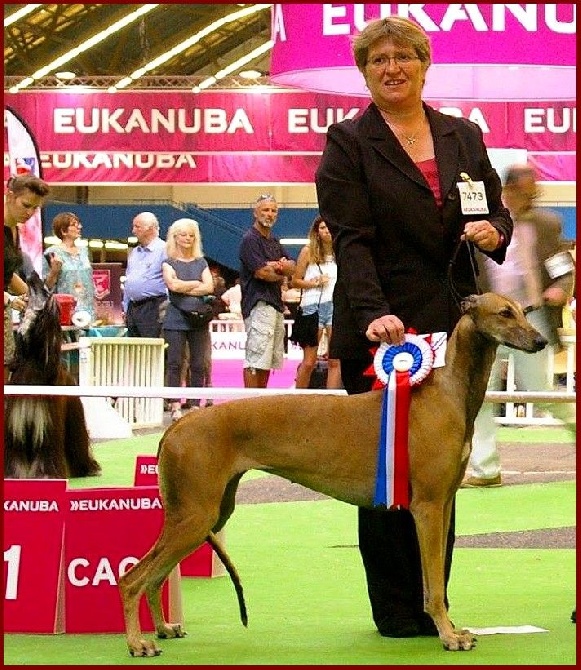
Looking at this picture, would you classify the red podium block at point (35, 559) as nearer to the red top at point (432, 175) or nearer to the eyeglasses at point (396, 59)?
the red top at point (432, 175)

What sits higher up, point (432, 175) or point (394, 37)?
point (394, 37)

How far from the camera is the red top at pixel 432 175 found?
149 inches

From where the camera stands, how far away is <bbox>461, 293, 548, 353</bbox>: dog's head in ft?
11.7

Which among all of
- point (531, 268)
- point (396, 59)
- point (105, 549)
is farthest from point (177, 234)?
point (396, 59)

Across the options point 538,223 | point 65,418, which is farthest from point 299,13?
point 65,418

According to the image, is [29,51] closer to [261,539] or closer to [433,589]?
[261,539]

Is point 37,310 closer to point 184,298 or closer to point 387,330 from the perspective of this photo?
point 387,330

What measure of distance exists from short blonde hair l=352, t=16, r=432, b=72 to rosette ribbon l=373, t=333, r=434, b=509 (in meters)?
0.77

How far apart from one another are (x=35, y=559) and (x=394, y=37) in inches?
70.3

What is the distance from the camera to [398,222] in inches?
149

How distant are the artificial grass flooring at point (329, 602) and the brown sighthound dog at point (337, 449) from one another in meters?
0.16

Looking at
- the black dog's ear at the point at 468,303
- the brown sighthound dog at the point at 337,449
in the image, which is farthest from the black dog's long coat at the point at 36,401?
the black dog's ear at the point at 468,303

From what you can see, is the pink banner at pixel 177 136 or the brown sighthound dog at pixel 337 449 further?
the pink banner at pixel 177 136

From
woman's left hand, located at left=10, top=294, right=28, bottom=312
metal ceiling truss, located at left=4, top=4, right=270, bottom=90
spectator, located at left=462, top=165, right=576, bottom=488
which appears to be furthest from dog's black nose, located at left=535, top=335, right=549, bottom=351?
metal ceiling truss, located at left=4, top=4, right=270, bottom=90
